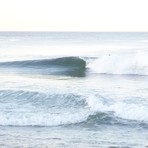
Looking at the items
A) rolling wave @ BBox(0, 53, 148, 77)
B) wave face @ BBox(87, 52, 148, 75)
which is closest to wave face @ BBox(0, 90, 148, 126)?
rolling wave @ BBox(0, 53, 148, 77)

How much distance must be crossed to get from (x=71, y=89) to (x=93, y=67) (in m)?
11.6

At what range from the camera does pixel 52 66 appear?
33562 mm

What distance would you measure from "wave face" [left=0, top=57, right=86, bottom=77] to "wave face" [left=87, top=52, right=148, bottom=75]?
2.86 ft

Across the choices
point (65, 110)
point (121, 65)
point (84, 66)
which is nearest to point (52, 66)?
point (84, 66)

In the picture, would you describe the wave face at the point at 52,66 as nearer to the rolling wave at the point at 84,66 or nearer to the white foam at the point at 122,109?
the rolling wave at the point at 84,66

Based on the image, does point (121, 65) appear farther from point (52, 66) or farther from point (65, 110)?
point (65, 110)

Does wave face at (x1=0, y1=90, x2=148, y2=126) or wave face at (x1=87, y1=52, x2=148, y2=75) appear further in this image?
wave face at (x1=87, y1=52, x2=148, y2=75)

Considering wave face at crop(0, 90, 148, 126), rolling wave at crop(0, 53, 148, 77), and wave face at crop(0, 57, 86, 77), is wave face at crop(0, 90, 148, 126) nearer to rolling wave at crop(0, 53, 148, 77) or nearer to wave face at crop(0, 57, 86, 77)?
rolling wave at crop(0, 53, 148, 77)

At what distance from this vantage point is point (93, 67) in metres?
32.8

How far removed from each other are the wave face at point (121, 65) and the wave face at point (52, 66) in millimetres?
871

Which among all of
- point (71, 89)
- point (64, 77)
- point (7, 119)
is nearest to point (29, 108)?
point (7, 119)

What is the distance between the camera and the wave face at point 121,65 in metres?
30.0

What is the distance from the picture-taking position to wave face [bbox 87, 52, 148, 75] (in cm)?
2995

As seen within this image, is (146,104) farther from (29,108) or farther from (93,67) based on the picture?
(93,67)
